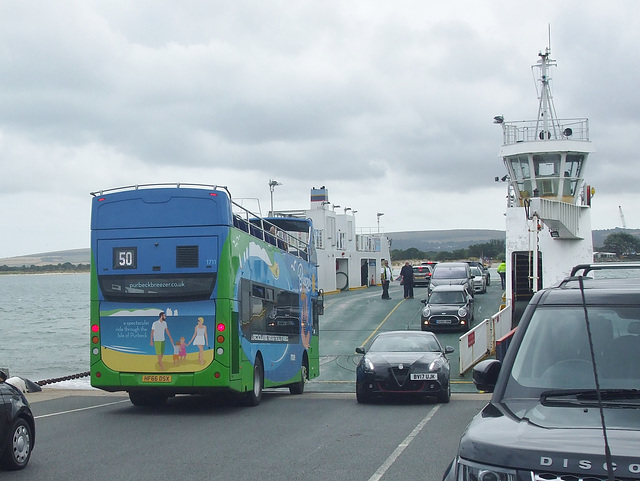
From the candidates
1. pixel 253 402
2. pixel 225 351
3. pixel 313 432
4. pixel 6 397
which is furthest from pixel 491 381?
pixel 253 402

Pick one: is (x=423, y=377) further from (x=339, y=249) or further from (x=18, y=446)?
(x=339, y=249)

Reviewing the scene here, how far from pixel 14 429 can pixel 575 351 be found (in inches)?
261

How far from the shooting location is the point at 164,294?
1501 cm

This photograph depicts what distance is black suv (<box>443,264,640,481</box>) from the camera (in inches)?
157

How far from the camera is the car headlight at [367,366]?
54.7 ft

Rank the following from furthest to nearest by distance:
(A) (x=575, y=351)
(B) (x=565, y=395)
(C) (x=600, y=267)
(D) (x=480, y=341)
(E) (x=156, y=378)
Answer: (D) (x=480, y=341) → (E) (x=156, y=378) → (C) (x=600, y=267) → (A) (x=575, y=351) → (B) (x=565, y=395)

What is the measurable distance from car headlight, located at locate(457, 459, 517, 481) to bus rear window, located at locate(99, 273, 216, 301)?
1083 centimetres

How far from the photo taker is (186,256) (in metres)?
14.9

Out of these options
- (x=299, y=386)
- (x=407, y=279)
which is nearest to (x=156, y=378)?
(x=299, y=386)

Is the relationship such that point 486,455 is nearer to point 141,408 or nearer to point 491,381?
point 491,381

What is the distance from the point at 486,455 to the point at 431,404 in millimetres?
13085

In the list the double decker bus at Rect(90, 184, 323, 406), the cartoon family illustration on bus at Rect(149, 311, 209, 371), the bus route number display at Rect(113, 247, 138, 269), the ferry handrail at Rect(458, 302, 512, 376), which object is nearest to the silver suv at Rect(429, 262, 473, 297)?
the ferry handrail at Rect(458, 302, 512, 376)

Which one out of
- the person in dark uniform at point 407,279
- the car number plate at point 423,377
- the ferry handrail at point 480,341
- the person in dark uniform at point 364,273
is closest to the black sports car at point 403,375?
the car number plate at point 423,377

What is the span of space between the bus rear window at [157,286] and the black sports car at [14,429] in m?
5.30
